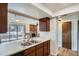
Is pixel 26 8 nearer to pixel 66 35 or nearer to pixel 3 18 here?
pixel 3 18

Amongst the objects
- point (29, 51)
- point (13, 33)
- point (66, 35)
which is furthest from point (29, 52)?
point (66, 35)

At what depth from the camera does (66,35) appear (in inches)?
103

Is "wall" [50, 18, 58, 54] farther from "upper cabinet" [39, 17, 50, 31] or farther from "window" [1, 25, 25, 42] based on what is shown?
"window" [1, 25, 25, 42]

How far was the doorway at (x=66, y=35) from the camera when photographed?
2354 millimetres

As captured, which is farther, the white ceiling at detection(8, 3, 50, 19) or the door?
the door

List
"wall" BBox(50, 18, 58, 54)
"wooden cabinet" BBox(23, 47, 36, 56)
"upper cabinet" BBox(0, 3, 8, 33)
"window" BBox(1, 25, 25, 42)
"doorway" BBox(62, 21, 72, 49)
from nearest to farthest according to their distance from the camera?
"upper cabinet" BBox(0, 3, 8, 33), "window" BBox(1, 25, 25, 42), "wooden cabinet" BBox(23, 47, 36, 56), "doorway" BBox(62, 21, 72, 49), "wall" BBox(50, 18, 58, 54)

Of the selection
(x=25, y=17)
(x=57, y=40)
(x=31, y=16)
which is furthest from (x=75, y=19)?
(x=25, y=17)

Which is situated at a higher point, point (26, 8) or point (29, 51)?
point (26, 8)

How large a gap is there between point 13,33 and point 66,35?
5.03 ft

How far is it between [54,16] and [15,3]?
1452 mm

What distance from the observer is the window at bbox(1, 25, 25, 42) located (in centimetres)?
163

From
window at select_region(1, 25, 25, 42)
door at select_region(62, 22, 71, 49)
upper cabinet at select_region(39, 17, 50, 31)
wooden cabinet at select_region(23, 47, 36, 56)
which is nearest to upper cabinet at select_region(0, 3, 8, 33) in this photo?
window at select_region(1, 25, 25, 42)

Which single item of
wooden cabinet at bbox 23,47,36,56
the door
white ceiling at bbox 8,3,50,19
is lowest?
wooden cabinet at bbox 23,47,36,56

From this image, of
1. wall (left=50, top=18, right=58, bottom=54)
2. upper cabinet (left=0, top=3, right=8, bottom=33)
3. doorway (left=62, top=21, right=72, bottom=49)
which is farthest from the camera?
wall (left=50, top=18, right=58, bottom=54)
